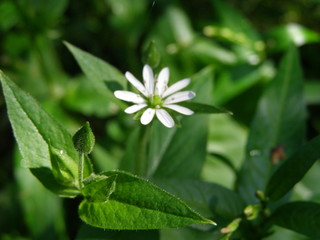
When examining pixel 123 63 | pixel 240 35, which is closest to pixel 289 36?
pixel 240 35

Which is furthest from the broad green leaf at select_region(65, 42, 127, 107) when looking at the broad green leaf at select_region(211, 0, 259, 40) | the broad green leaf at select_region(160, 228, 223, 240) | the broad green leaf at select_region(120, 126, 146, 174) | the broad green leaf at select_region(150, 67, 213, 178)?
the broad green leaf at select_region(211, 0, 259, 40)

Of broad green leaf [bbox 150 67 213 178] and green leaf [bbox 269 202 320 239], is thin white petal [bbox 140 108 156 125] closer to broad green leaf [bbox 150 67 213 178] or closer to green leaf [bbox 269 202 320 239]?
broad green leaf [bbox 150 67 213 178]

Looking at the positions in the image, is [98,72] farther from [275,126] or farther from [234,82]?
[234,82]

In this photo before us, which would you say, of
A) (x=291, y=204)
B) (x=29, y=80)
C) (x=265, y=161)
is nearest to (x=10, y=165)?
(x=29, y=80)

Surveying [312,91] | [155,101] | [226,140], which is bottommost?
[155,101]

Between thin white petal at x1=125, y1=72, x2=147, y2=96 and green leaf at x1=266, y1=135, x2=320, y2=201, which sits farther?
thin white petal at x1=125, y1=72, x2=147, y2=96

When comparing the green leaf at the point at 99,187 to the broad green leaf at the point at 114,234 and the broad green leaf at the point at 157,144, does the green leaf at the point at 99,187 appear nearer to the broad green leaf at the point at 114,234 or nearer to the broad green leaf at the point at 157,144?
the broad green leaf at the point at 114,234

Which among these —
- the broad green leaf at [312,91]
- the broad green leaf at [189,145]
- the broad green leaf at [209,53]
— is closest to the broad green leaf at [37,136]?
the broad green leaf at [189,145]
